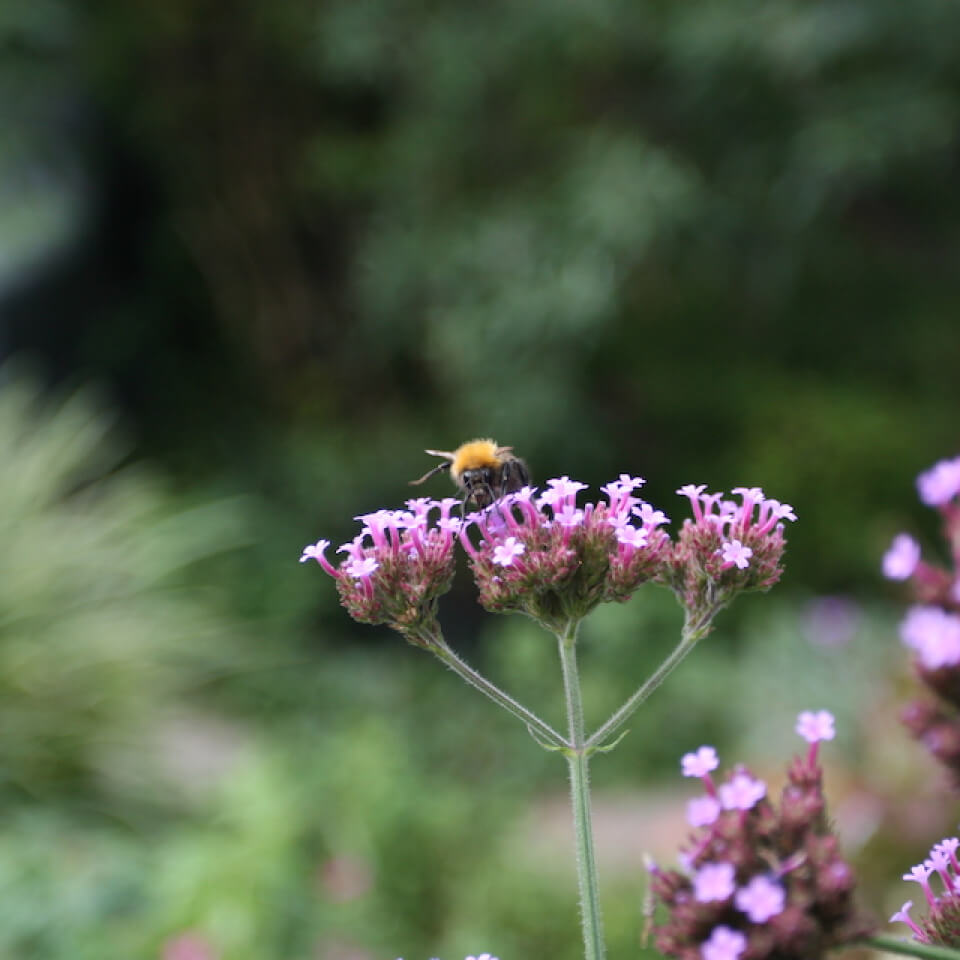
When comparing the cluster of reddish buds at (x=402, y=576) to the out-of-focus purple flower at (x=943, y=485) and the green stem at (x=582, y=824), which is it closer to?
the green stem at (x=582, y=824)

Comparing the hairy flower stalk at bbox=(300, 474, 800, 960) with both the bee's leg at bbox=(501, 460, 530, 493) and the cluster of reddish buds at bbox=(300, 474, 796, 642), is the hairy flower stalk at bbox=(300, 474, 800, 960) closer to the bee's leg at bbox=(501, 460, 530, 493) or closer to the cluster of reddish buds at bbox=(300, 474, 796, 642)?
the cluster of reddish buds at bbox=(300, 474, 796, 642)

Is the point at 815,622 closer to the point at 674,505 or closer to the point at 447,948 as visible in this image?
the point at 674,505

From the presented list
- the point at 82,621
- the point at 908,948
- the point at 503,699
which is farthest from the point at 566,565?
the point at 82,621

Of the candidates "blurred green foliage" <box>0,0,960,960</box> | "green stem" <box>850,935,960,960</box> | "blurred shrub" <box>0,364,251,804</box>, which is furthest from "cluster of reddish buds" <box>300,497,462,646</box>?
"blurred shrub" <box>0,364,251,804</box>

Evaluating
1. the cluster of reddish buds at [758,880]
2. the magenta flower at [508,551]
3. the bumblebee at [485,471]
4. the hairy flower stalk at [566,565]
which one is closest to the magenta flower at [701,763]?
the cluster of reddish buds at [758,880]

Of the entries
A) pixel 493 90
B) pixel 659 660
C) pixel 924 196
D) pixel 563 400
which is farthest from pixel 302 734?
pixel 924 196

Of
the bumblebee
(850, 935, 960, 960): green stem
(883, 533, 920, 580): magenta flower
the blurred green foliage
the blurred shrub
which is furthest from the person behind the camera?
the blurred shrub

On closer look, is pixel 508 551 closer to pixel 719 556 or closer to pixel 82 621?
pixel 719 556
